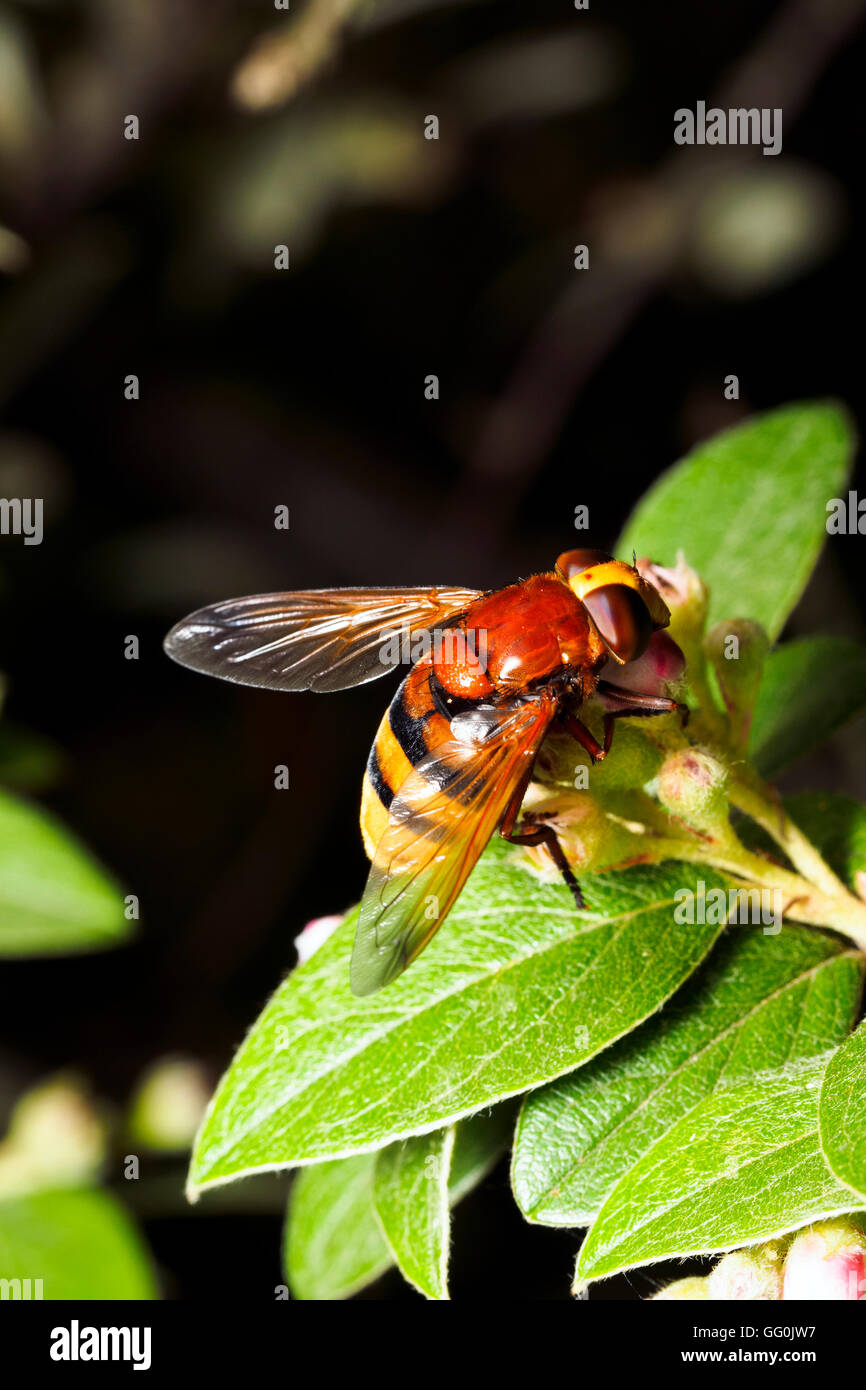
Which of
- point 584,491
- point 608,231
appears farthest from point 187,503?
point 608,231

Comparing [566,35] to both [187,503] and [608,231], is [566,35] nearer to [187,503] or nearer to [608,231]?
[608,231]

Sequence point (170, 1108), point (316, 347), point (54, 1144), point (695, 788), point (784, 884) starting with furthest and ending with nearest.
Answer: point (316, 347) < point (170, 1108) < point (54, 1144) < point (784, 884) < point (695, 788)

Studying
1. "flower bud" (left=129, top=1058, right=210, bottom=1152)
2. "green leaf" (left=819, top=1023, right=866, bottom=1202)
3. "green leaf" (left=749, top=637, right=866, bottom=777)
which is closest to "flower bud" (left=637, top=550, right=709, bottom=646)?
"green leaf" (left=749, top=637, right=866, bottom=777)

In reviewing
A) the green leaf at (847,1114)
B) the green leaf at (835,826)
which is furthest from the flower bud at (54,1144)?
the green leaf at (847,1114)

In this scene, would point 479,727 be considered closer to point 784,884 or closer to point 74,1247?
point 784,884

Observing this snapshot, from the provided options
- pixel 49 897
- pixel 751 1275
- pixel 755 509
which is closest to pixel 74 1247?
pixel 49 897

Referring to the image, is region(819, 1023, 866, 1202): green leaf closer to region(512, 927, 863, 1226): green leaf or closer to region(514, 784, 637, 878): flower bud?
region(512, 927, 863, 1226): green leaf
